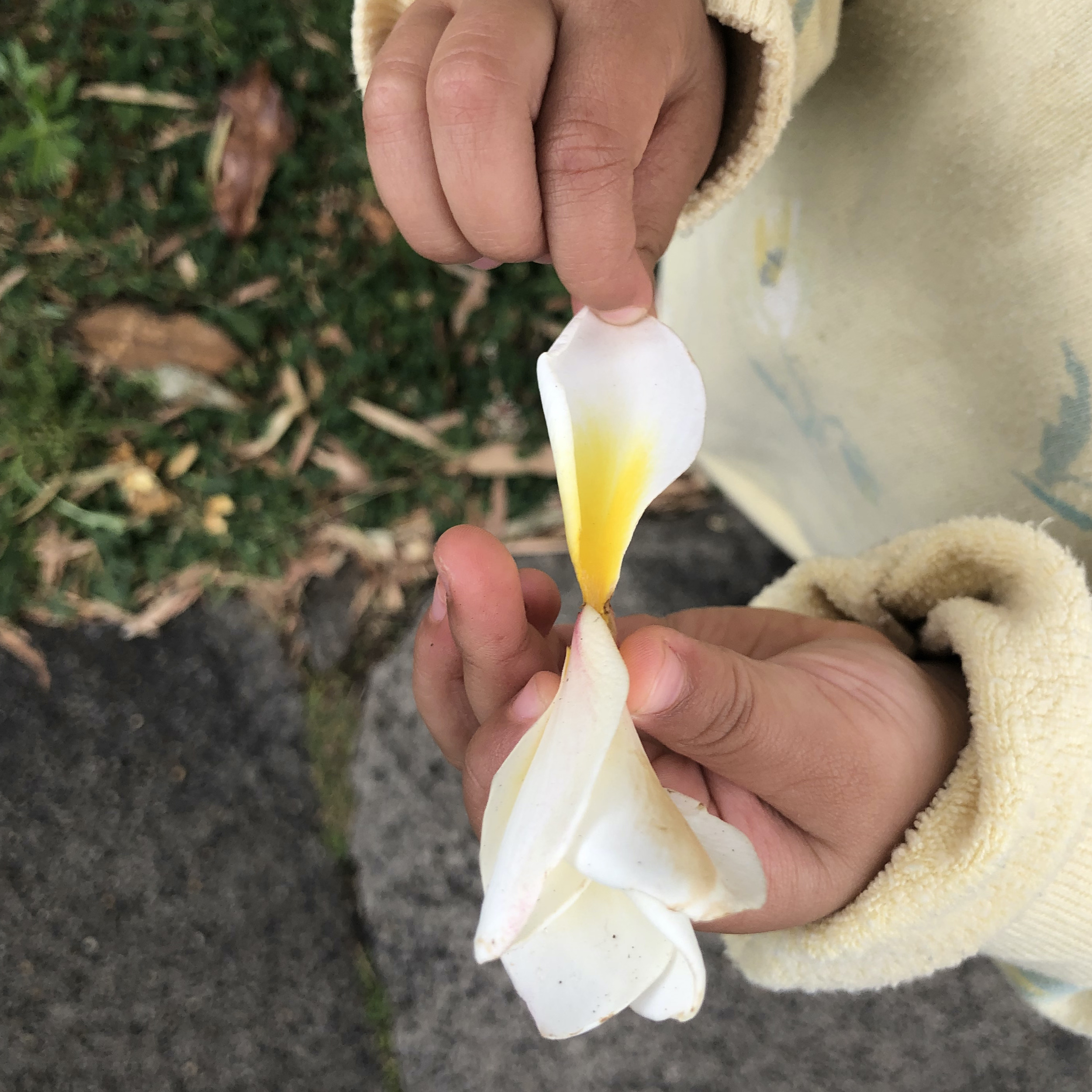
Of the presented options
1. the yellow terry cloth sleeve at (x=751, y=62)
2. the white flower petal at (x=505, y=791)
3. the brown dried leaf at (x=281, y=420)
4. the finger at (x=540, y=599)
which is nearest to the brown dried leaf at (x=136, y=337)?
the brown dried leaf at (x=281, y=420)

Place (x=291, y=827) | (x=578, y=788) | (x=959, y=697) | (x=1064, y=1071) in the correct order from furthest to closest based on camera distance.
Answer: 1. (x=291, y=827)
2. (x=1064, y=1071)
3. (x=959, y=697)
4. (x=578, y=788)

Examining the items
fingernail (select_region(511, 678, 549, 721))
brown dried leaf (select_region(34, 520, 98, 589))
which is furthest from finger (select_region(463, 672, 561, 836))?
brown dried leaf (select_region(34, 520, 98, 589))

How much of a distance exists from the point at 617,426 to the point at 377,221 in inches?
29.7

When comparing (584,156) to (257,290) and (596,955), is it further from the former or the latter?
(257,290)

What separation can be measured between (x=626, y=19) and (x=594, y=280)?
12 centimetres

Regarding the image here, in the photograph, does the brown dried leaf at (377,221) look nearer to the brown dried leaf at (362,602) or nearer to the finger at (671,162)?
the brown dried leaf at (362,602)

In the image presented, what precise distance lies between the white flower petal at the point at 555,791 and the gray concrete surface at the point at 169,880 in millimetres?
657

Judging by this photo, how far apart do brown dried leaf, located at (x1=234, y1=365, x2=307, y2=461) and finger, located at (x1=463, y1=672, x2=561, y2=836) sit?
2.16 feet

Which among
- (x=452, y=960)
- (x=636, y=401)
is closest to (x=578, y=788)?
(x=636, y=401)

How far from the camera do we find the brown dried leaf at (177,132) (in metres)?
1.02

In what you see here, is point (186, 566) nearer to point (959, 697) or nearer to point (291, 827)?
point (291, 827)

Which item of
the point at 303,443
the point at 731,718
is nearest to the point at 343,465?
the point at 303,443

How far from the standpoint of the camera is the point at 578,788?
319 mm

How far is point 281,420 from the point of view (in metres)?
1.02
